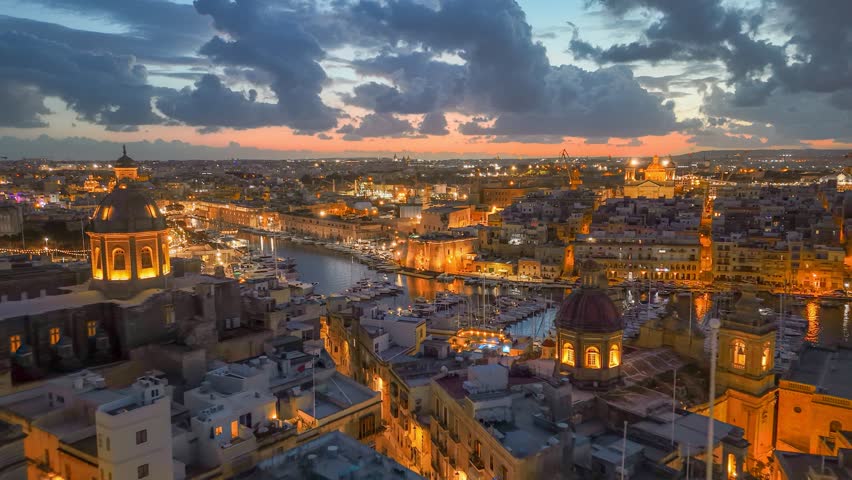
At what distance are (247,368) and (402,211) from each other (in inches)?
1789

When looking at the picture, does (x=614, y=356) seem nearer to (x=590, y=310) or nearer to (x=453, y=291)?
(x=590, y=310)

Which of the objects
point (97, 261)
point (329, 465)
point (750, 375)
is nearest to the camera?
point (329, 465)

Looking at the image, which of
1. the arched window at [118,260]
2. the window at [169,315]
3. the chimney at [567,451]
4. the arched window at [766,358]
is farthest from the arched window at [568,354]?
the arched window at [118,260]

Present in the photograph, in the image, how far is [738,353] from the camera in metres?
12.1

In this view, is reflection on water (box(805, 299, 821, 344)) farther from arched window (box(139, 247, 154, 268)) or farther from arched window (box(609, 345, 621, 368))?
arched window (box(139, 247, 154, 268))

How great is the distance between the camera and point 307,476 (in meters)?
7.58

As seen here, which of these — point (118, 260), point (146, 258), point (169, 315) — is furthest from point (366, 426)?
point (118, 260)

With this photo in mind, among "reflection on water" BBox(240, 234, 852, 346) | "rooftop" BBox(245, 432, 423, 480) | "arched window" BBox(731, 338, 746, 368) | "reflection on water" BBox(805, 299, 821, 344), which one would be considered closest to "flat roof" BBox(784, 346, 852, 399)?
"arched window" BBox(731, 338, 746, 368)

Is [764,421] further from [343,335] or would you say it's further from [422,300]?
[422,300]

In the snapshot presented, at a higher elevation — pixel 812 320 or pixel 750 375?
pixel 750 375

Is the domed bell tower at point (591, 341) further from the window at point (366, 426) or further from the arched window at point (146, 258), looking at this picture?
the arched window at point (146, 258)

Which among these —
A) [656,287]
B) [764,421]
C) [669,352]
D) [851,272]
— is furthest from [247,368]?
[851,272]

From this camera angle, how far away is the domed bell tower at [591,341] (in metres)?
11.9

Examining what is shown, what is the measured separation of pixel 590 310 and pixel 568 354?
38.2 inches
